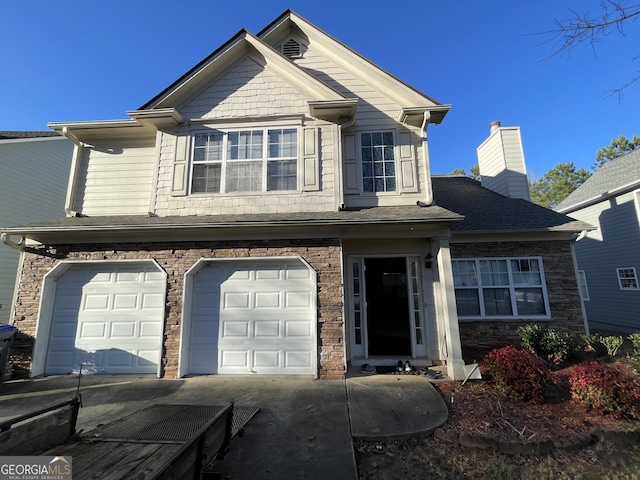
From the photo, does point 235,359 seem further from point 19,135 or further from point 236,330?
point 19,135

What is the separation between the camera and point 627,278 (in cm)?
1082

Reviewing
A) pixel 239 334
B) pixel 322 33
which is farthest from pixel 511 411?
pixel 322 33

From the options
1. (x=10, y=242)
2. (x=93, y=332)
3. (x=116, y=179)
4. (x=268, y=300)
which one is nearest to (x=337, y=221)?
(x=268, y=300)

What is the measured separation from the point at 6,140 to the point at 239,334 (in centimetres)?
1212

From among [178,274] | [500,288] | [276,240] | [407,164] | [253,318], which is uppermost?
[407,164]

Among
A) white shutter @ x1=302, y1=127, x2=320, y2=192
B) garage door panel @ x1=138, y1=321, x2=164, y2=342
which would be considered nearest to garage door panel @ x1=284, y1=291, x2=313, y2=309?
white shutter @ x1=302, y1=127, x2=320, y2=192

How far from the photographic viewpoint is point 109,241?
22.1 ft

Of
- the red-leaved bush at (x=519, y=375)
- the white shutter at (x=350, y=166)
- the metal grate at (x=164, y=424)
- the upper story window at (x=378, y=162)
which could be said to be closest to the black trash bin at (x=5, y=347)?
the metal grate at (x=164, y=424)

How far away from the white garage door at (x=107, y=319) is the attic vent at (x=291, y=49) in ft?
22.7

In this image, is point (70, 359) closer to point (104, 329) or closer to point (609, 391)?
point (104, 329)

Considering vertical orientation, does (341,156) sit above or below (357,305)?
above

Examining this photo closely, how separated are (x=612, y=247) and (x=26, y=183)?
74.4 ft

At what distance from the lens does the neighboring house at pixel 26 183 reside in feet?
34.9

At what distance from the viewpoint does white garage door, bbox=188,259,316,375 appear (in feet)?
20.9
